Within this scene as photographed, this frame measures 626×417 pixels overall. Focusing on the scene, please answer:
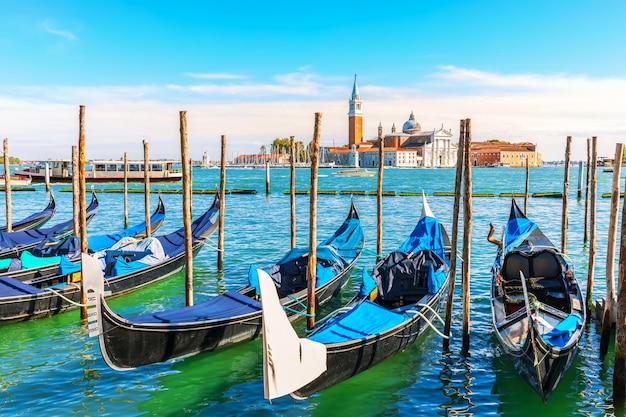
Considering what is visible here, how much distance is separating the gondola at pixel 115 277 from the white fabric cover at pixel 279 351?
3.96 metres

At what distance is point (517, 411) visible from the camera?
5512 millimetres

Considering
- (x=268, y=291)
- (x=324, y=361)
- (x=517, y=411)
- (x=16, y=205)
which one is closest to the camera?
(x=268, y=291)

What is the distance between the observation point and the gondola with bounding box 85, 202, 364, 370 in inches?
220

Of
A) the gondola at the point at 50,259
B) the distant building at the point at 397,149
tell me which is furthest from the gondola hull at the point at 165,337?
the distant building at the point at 397,149

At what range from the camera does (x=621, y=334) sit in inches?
A: 203

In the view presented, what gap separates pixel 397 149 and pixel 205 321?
328ft

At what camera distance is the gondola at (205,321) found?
559 centimetres

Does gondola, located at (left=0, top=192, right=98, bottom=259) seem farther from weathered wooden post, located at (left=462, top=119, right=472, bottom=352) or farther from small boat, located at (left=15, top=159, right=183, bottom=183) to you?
small boat, located at (left=15, top=159, right=183, bottom=183)

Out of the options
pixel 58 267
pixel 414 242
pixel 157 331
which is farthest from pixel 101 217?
pixel 157 331

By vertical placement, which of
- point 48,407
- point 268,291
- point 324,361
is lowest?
point 48,407

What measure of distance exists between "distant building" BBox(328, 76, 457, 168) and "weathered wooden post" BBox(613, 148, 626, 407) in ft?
321

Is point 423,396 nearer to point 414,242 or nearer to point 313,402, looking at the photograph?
point 313,402

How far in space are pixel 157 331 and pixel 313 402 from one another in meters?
1.82

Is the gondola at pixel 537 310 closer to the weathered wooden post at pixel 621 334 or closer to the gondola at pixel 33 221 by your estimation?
the weathered wooden post at pixel 621 334
